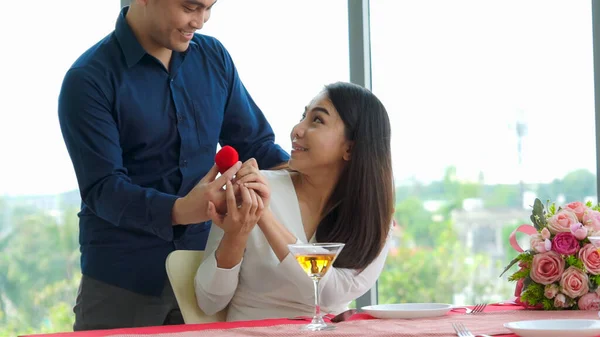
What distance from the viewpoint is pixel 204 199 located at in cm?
217

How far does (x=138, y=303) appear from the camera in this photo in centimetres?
249

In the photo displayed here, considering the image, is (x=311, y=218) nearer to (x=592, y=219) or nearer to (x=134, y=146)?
(x=134, y=146)

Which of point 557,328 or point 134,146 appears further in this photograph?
point 134,146

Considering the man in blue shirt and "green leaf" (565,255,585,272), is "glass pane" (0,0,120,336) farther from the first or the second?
"green leaf" (565,255,585,272)

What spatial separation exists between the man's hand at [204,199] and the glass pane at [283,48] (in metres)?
1.01

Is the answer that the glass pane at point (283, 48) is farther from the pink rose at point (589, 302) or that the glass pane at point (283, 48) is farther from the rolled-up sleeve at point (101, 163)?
the pink rose at point (589, 302)

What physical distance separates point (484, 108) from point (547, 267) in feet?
4.34

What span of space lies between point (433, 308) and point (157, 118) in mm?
1045

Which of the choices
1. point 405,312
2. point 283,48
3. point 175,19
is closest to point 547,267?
point 405,312

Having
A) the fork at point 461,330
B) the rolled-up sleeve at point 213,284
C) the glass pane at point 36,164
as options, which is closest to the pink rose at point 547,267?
the fork at point 461,330

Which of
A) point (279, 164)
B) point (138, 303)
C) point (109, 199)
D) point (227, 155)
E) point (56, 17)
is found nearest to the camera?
point (227, 155)

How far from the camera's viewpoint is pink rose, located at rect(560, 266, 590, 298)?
205 cm

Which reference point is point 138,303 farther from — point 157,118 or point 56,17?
point 56,17

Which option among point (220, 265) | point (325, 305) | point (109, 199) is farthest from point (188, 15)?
point (325, 305)
